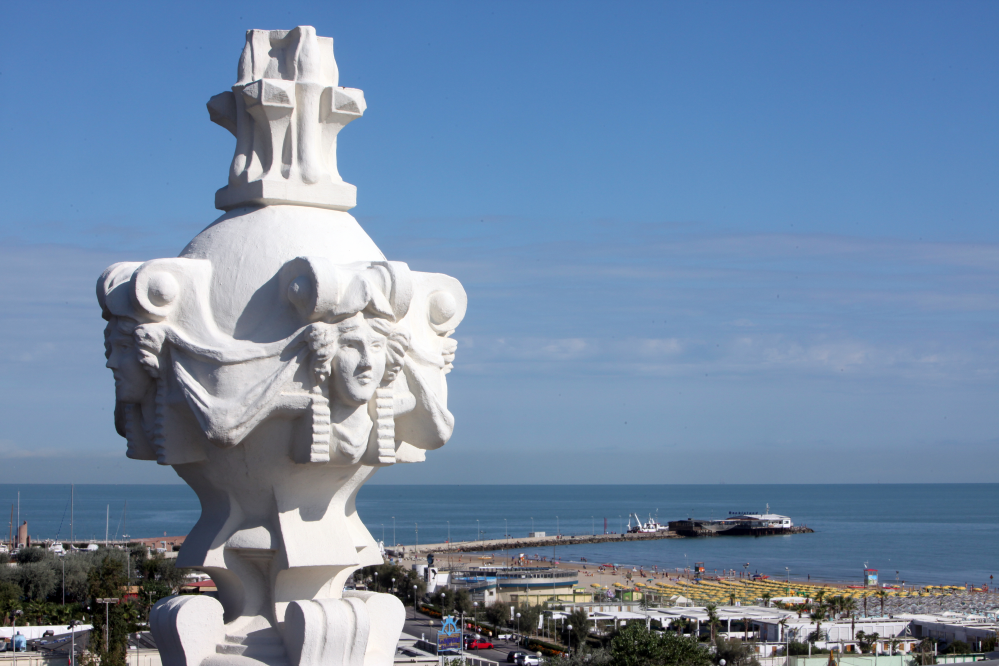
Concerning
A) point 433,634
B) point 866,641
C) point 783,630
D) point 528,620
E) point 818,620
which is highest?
point 818,620

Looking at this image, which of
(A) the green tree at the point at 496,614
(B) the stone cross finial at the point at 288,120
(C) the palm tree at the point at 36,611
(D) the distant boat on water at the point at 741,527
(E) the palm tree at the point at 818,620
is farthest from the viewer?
(D) the distant boat on water at the point at 741,527

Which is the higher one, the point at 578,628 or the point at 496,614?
the point at 578,628

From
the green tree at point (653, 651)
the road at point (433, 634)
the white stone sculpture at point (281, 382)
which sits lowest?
the road at point (433, 634)

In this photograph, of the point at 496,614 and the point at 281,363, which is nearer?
the point at 281,363

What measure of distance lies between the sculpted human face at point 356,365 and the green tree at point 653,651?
2694cm

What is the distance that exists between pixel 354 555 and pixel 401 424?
1.12 meters

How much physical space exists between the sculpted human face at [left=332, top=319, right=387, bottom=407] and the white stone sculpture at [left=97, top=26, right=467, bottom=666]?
0.04ft

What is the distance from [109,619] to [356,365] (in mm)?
34925

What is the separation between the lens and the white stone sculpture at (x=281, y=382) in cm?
808

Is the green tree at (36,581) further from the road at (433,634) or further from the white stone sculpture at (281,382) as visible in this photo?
the white stone sculpture at (281,382)

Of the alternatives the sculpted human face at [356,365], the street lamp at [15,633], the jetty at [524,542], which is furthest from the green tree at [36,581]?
the jetty at [524,542]

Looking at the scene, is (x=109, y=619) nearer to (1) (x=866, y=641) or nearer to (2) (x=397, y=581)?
(2) (x=397, y=581)

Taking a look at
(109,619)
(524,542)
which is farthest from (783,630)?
(524,542)

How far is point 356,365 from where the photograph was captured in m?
8.07
